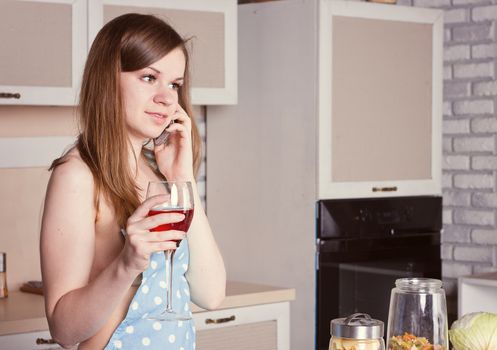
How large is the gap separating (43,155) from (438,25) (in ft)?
5.95

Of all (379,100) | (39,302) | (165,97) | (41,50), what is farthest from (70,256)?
(379,100)

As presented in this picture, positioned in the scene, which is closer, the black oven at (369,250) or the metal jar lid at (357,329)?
the metal jar lid at (357,329)

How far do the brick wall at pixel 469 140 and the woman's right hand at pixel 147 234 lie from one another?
9.46 ft

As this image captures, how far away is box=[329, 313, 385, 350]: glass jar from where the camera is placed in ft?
5.41

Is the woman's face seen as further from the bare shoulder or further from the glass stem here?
the glass stem

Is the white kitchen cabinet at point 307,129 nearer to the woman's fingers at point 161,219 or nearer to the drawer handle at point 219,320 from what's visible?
the drawer handle at point 219,320

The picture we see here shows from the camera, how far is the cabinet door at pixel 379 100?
388 cm

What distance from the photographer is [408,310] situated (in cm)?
173

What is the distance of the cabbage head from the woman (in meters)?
0.59

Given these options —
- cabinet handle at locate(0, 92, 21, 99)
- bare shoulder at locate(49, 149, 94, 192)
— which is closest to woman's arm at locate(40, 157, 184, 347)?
bare shoulder at locate(49, 149, 94, 192)

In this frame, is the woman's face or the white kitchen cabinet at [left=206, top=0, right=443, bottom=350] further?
the white kitchen cabinet at [left=206, top=0, right=443, bottom=350]

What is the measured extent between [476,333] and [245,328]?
1.85 m

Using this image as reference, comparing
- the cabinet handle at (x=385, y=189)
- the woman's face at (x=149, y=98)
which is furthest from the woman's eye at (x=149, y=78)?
the cabinet handle at (x=385, y=189)

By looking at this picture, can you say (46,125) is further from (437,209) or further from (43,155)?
(437,209)
